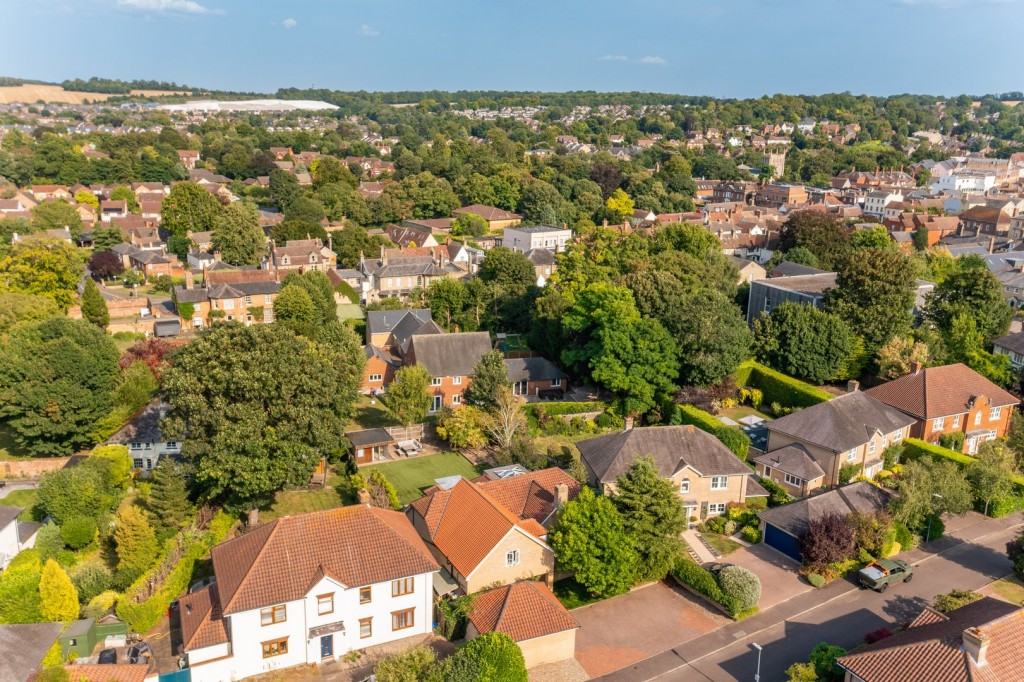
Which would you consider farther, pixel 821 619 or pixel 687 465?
pixel 687 465

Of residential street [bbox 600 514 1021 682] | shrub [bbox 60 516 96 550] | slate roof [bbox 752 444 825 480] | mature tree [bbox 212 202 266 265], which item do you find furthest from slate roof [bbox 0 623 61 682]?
mature tree [bbox 212 202 266 265]

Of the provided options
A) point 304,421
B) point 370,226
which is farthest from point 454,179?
point 304,421

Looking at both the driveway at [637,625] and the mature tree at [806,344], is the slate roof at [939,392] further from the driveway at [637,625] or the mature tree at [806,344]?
the driveway at [637,625]

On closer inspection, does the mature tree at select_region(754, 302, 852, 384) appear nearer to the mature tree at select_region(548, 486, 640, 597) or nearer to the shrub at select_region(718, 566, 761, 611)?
the shrub at select_region(718, 566, 761, 611)

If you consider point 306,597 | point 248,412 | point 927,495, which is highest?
point 248,412

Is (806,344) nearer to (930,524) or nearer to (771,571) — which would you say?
(930,524)

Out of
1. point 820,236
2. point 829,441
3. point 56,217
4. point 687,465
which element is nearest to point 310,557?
point 687,465
